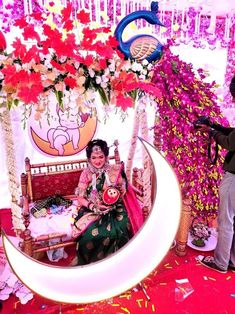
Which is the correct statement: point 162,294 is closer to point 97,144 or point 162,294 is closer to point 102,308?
point 102,308

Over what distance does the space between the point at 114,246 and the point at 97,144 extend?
1310 mm

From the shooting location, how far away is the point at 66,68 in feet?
→ 9.60

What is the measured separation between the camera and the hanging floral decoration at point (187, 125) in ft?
12.7

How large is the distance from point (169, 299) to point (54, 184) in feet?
8.16

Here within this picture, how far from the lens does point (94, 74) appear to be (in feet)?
10.1

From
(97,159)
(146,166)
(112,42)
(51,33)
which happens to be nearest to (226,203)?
(146,166)

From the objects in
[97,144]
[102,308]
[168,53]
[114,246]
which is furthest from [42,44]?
[102,308]

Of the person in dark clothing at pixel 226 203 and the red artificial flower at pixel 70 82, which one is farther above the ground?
the red artificial flower at pixel 70 82

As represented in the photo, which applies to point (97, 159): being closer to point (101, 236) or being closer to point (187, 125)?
point (101, 236)

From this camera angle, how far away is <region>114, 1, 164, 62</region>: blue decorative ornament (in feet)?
10.5

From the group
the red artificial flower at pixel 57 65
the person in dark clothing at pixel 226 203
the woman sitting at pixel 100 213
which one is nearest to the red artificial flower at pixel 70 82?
the red artificial flower at pixel 57 65

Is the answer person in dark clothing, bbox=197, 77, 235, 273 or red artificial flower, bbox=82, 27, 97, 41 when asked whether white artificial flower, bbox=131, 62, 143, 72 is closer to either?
red artificial flower, bbox=82, 27, 97, 41

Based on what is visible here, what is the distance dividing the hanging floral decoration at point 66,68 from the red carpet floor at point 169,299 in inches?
87.9

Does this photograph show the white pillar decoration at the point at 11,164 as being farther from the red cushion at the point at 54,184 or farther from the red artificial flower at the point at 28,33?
the red cushion at the point at 54,184
